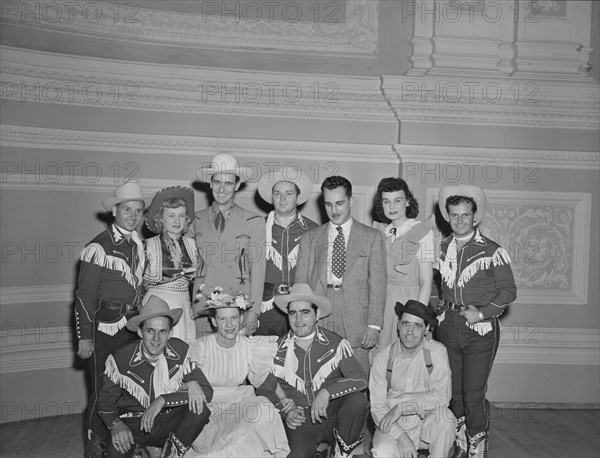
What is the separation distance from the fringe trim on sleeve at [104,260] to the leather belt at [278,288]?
76 cm

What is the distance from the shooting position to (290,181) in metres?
4.08

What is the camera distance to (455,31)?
516 cm

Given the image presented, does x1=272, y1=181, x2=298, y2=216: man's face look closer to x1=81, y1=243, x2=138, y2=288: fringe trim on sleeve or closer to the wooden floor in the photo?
x1=81, y1=243, x2=138, y2=288: fringe trim on sleeve

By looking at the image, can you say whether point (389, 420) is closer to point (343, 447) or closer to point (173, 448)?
point (343, 447)

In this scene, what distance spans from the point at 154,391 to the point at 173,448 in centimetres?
28

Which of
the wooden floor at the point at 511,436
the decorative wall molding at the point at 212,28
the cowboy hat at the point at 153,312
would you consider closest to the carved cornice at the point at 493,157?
the decorative wall molding at the point at 212,28

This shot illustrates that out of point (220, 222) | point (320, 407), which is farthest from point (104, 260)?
point (320, 407)

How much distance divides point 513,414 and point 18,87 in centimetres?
389

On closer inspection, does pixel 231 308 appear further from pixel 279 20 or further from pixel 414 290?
pixel 279 20

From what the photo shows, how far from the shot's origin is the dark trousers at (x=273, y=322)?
4062 mm

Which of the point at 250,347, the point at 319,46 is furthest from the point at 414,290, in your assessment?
the point at 319,46

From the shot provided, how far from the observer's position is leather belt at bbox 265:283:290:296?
4.01 m

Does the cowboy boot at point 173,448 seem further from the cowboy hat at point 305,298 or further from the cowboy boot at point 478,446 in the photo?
the cowboy boot at point 478,446

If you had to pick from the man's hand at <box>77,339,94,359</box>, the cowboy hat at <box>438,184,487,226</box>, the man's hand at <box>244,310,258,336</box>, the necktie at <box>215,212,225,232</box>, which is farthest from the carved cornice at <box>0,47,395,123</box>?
the man's hand at <box>77,339,94,359</box>
